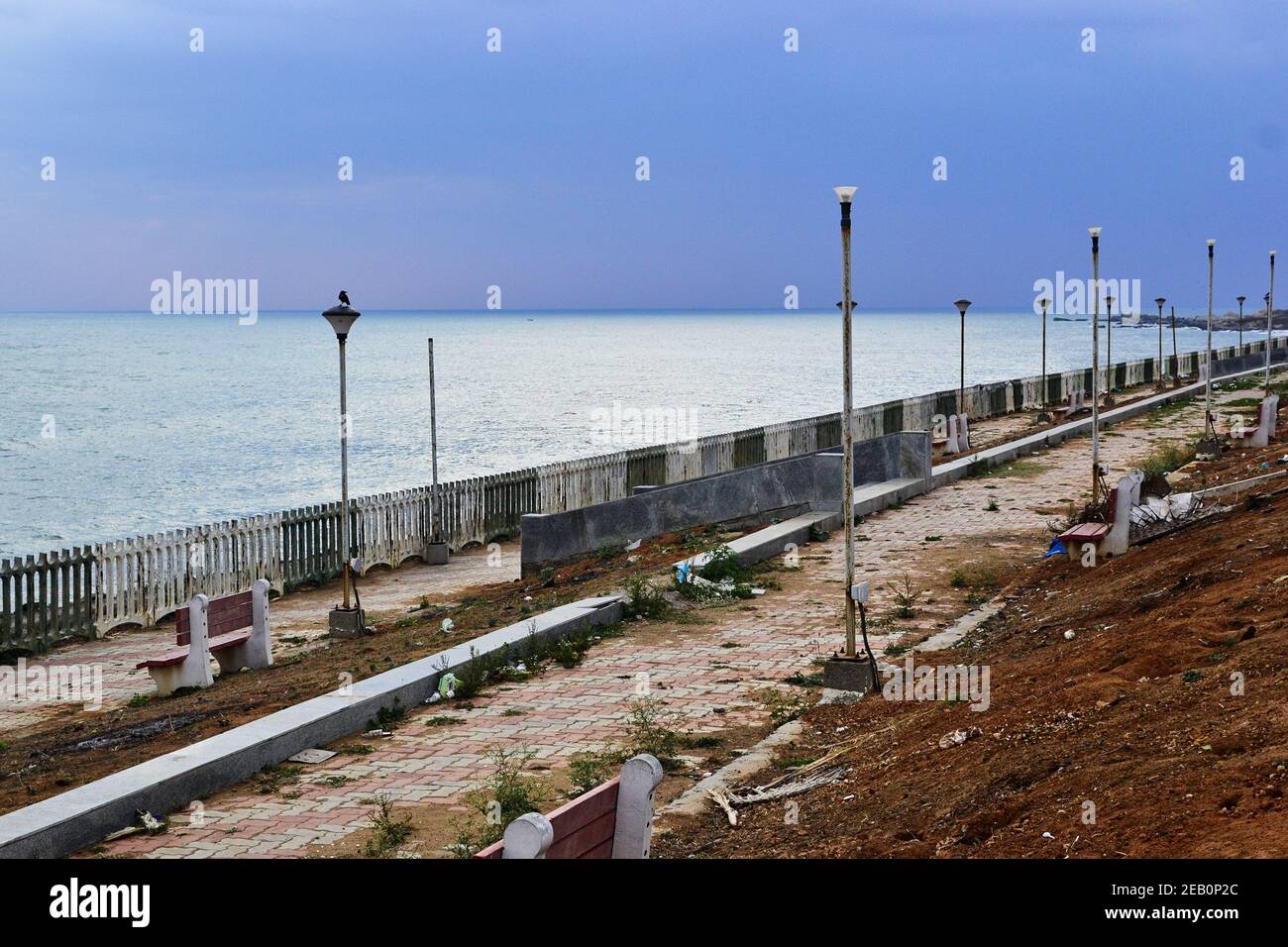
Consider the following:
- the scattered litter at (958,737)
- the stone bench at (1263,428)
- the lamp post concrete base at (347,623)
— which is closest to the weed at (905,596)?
the scattered litter at (958,737)

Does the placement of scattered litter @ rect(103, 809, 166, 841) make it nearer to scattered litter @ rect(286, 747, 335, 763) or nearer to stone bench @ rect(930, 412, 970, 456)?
scattered litter @ rect(286, 747, 335, 763)

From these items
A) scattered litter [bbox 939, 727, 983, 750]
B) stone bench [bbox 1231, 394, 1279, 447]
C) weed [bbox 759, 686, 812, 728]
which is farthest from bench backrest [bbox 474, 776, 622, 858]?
stone bench [bbox 1231, 394, 1279, 447]

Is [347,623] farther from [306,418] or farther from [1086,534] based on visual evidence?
[306,418]

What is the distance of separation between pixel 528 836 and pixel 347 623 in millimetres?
10930

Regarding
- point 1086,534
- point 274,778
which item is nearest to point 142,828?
point 274,778

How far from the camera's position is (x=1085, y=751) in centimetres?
693

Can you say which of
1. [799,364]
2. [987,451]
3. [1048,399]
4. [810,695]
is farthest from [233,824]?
[799,364]

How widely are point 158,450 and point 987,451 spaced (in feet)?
141

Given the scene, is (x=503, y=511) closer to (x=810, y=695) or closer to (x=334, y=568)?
(x=334, y=568)

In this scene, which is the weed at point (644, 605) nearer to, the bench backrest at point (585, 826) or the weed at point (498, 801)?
the weed at point (498, 801)

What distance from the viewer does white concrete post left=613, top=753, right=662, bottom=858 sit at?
17.4 ft

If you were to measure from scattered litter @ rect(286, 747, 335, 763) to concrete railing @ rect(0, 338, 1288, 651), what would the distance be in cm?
818

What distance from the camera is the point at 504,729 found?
9.66m
